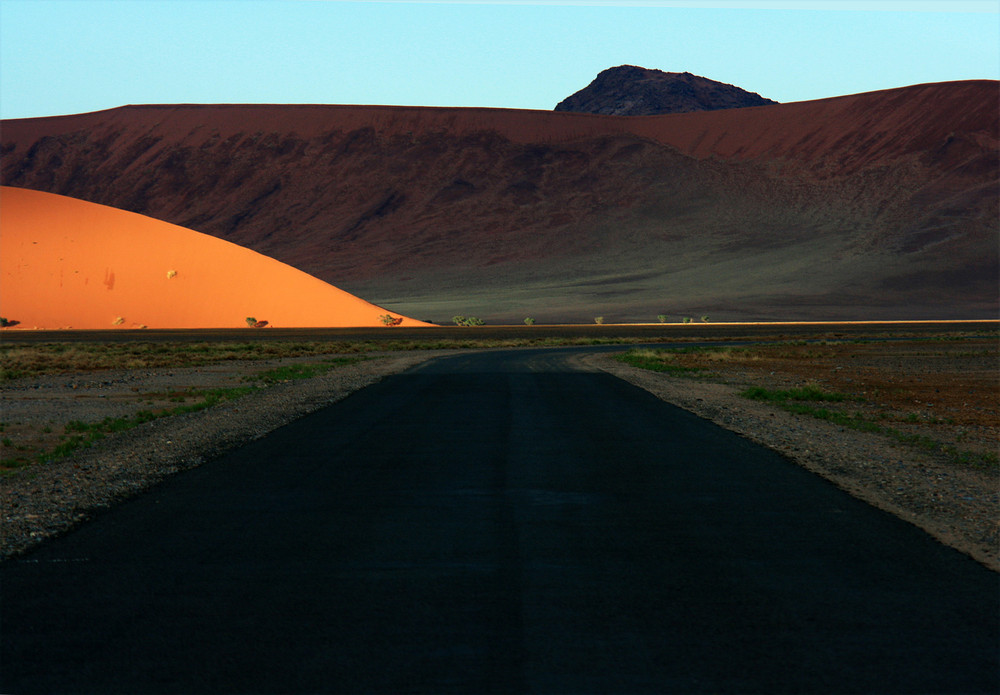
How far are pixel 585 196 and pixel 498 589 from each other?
14852cm

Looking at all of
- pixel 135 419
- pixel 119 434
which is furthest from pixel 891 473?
pixel 135 419

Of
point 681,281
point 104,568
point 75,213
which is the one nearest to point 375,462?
point 104,568

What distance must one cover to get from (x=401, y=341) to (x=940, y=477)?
60.9 metres

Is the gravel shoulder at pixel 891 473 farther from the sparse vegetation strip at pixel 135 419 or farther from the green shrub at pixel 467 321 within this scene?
the green shrub at pixel 467 321

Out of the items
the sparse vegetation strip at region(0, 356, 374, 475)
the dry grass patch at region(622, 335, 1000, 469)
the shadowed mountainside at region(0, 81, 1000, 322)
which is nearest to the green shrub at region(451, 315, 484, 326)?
the shadowed mountainside at region(0, 81, 1000, 322)

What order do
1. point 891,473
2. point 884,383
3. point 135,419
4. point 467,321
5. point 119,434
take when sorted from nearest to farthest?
point 891,473, point 119,434, point 135,419, point 884,383, point 467,321

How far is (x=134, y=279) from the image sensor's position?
93.1 metres

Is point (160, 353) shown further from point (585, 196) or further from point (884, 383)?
point (585, 196)

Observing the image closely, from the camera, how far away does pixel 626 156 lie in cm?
16000

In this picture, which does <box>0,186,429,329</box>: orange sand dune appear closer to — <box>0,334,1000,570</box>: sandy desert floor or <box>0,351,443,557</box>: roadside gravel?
<box>0,334,1000,570</box>: sandy desert floor

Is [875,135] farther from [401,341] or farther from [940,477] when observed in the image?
[940,477]

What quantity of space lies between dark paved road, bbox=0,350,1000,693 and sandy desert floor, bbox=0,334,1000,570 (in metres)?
0.63

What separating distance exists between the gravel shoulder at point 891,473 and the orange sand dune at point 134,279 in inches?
2940

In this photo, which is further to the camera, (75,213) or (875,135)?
(875,135)
